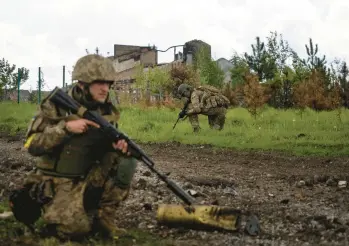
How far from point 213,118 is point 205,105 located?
0.71 m

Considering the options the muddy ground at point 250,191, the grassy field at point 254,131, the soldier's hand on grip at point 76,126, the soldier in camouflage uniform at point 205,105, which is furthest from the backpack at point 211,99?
the soldier's hand on grip at point 76,126

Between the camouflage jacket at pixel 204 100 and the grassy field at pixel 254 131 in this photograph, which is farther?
the camouflage jacket at pixel 204 100

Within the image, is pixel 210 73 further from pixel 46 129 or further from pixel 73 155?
pixel 46 129

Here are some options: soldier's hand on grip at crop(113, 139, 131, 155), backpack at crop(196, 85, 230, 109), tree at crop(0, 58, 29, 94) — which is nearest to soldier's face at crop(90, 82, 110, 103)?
soldier's hand on grip at crop(113, 139, 131, 155)

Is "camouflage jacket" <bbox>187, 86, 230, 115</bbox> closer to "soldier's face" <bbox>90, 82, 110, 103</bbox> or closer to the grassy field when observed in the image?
the grassy field

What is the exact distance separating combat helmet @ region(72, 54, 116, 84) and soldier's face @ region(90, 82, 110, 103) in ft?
0.15

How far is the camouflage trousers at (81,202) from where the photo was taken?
3834mm

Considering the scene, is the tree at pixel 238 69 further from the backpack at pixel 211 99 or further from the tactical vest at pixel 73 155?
the tactical vest at pixel 73 155

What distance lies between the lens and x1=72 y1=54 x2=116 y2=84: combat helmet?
3.86 meters

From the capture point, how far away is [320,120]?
55.5 feet

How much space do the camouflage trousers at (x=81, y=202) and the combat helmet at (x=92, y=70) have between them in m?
0.63

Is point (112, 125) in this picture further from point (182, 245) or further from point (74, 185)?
point (182, 245)

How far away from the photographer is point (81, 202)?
3881mm

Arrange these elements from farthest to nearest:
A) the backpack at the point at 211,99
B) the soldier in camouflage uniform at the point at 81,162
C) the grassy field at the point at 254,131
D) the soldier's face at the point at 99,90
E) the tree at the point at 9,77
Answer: the tree at the point at 9,77, the backpack at the point at 211,99, the grassy field at the point at 254,131, the soldier's face at the point at 99,90, the soldier in camouflage uniform at the point at 81,162
